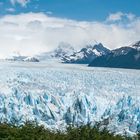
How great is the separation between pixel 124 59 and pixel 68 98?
5580 cm

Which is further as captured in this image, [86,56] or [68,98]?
[86,56]

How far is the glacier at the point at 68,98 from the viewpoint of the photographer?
102 feet

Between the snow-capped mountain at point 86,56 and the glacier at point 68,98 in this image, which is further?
the snow-capped mountain at point 86,56

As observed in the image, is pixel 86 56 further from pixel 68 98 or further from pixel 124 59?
pixel 68 98

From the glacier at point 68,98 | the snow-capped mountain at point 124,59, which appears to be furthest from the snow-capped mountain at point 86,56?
the glacier at point 68,98

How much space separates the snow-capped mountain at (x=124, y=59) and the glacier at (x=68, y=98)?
51.0 m

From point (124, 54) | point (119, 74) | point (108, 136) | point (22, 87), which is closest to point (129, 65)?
point (124, 54)

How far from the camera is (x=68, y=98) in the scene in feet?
112

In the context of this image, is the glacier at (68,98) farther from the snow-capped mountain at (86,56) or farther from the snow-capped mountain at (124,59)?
the snow-capped mountain at (86,56)

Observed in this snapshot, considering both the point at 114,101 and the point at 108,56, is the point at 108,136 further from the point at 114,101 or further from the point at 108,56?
the point at 108,56

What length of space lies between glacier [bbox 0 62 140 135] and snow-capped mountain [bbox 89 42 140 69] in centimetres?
5102

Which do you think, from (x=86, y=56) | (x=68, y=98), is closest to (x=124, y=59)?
(x=86, y=56)

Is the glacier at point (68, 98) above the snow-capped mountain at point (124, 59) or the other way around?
the other way around

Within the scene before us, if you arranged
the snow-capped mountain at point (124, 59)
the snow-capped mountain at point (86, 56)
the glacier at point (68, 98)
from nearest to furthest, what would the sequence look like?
the glacier at point (68, 98), the snow-capped mountain at point (124, 59), the snow-capped mountain at point (86, 56)
